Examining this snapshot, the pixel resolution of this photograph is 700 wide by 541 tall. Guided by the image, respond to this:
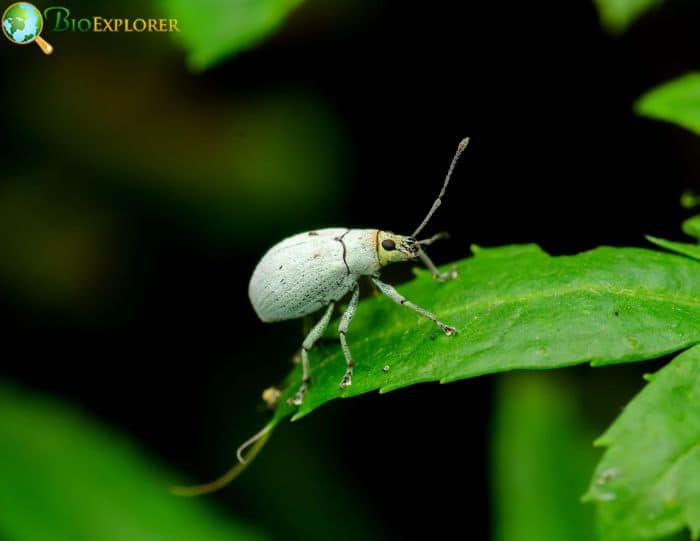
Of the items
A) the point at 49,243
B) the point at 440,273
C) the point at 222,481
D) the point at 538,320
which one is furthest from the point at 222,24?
the point at 222,481

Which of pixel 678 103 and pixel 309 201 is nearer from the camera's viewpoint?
pixel 678 103

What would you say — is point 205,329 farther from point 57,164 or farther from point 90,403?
point 57,164

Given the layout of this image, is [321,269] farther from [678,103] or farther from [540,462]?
[678,103]

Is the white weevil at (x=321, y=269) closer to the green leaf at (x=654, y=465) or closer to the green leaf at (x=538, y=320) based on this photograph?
the green leaf at (x=538, y=320)

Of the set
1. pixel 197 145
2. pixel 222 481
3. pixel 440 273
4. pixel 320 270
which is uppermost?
pixel 197 145

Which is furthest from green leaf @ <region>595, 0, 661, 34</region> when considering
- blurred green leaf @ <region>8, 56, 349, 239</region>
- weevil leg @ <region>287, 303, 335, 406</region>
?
blurred green leaf @ <region>8, 56, 349, 239</region>

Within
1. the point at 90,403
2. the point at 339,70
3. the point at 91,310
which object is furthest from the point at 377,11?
the point at 90,403
